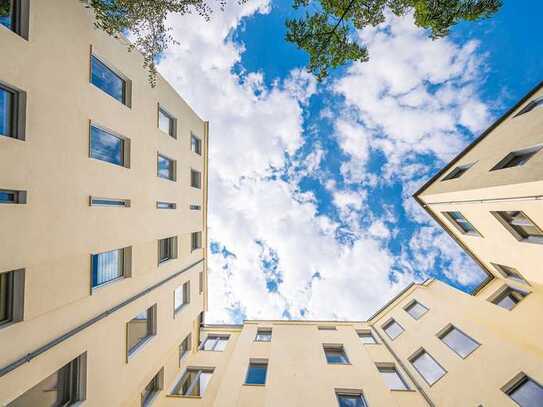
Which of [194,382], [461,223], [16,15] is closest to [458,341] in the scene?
[461,223]

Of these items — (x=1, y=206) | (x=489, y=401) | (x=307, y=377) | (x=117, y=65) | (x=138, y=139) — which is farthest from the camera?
(x=307, y=377)

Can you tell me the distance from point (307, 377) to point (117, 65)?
55.0 feet

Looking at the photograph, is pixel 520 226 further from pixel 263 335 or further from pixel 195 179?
pixel 195 179

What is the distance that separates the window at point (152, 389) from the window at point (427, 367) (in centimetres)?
1383

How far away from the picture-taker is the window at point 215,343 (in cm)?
1518

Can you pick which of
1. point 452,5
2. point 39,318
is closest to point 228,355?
point 39,318

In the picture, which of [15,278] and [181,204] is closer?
[15,278]

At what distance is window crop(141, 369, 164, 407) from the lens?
10.2m

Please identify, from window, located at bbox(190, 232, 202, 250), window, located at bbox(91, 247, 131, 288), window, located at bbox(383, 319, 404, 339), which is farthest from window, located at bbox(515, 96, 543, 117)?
window, located at bbox(190, 232, 202, 250)

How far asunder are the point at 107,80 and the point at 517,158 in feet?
53.1

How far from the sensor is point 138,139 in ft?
29.9

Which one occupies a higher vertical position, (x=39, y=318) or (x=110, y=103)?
(x=110, y=103)

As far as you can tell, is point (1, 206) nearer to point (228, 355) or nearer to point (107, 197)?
point (107, 197)

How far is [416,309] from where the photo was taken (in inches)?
594
